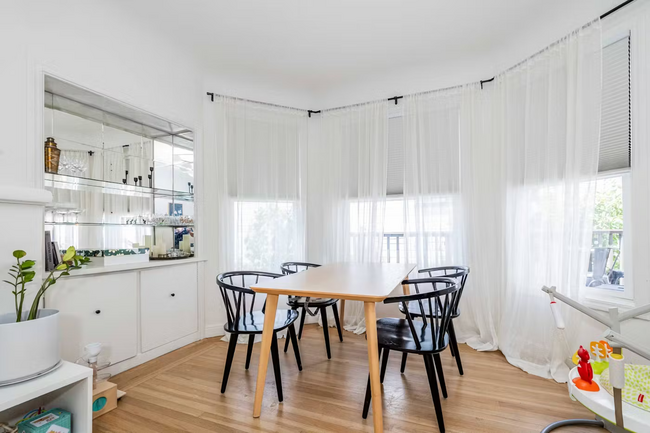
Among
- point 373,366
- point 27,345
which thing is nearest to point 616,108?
point 373,366

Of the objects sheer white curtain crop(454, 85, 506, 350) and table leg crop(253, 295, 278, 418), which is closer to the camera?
table leg crop(253, 295, 278, 418)

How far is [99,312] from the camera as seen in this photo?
7.27ft

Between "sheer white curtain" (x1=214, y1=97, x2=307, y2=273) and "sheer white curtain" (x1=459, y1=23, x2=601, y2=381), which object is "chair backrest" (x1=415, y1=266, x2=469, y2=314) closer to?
"sheer white curtain" (x1=459, y1=23, x2=601, y2=381)

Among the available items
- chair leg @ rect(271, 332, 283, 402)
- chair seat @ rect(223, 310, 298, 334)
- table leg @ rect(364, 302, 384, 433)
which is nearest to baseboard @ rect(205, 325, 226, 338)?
chair seat @ rect(223, 310, 298, 334)

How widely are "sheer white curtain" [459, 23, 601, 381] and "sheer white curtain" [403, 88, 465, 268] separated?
0.43 ft

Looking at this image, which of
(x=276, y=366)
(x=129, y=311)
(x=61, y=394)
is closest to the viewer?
(x=61, y=394)

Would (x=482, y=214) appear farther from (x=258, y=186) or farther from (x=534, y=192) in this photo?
(x=258, y=186)

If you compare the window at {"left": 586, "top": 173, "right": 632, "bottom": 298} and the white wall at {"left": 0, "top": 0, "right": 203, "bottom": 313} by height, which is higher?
the white wall at {"left": 0, "top": 0, "right": 203, "bottom": 313}

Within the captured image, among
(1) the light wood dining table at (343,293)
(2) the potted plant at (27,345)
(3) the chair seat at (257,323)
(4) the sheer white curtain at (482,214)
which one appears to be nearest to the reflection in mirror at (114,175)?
(2) the potted plant at (27,345)

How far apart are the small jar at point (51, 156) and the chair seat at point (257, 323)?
4.97 feet

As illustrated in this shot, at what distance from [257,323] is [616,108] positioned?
8.66 ft

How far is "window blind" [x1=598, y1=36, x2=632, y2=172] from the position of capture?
6.51 ft

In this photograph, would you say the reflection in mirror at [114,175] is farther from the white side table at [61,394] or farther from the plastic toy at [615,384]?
the plastic toy at [615,384]

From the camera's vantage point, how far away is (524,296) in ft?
8.20
